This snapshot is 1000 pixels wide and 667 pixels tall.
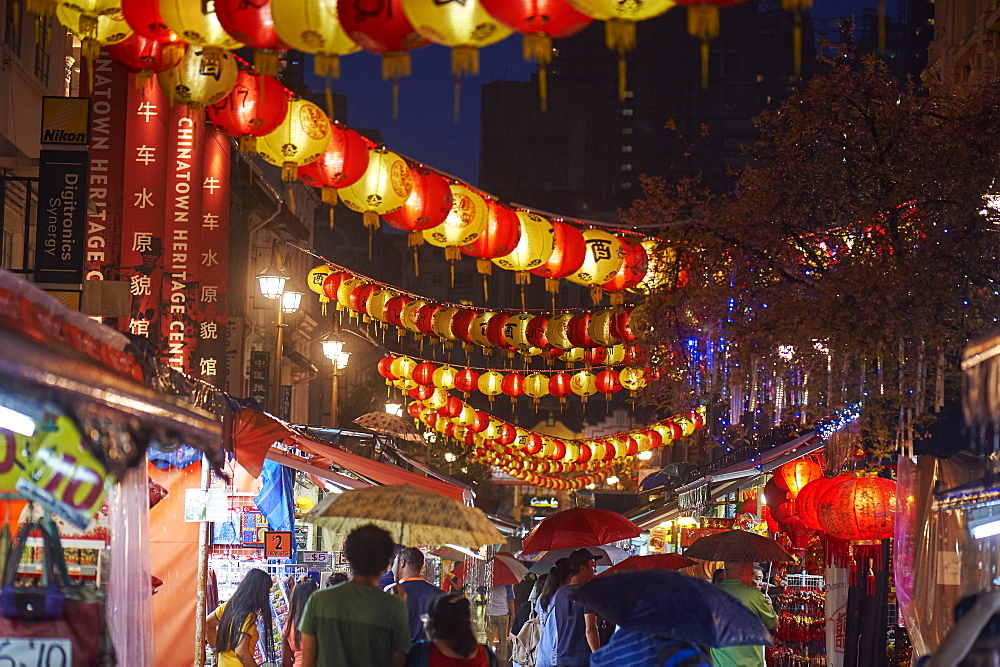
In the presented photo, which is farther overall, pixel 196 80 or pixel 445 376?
pixel 445 376

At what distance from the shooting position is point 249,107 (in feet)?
36.0

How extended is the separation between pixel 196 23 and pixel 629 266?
9.04 m

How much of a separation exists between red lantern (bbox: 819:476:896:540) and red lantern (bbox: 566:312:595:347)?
623cm

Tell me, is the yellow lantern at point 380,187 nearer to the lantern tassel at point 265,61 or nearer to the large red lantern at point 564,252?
the large red lantern at point 564,252

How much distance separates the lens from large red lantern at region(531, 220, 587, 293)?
615 inches

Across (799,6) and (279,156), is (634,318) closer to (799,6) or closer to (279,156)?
(279,156)

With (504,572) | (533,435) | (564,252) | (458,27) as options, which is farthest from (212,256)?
(533,435)

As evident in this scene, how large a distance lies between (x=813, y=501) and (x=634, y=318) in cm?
364

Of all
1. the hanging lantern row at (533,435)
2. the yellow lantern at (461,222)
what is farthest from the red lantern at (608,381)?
the yellow lantern at (461,222)

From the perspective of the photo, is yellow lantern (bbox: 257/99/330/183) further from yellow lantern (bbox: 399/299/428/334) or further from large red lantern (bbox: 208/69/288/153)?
yellow lantern (bbox: 399/299/428/334)

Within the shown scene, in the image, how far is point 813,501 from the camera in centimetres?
1543

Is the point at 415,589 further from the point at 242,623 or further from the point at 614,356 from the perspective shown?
the point at 614,356

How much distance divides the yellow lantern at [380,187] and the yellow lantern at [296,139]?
95 centimetres

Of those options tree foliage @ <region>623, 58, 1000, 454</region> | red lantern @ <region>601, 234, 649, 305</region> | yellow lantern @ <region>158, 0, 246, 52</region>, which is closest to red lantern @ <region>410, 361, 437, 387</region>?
red lantern @ <region>601, 234, 649, 305</region>
